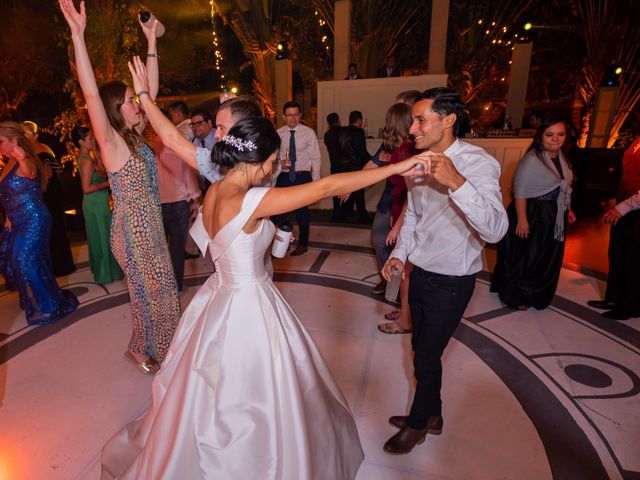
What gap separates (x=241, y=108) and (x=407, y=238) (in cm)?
115

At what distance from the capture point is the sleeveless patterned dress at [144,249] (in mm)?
2664

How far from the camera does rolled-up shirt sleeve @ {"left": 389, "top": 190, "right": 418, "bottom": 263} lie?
88.0 inches

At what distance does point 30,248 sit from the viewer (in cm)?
360

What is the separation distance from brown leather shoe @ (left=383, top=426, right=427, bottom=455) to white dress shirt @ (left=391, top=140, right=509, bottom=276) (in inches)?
37.1

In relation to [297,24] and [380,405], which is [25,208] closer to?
[380,405]

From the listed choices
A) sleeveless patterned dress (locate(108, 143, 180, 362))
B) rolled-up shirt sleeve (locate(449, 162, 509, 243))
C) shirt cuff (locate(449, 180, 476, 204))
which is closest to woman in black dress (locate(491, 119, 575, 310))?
rolled-up shirt sleeve (locate(449, 162, 509, 243))

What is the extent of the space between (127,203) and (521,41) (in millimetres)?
10785

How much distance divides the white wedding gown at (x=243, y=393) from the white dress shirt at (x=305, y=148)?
377 cm

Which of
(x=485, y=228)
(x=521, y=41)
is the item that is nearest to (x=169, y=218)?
(x=485, y=228)

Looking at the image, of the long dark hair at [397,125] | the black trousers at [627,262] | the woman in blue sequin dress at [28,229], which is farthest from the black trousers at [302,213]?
the black trousers at [627,262]

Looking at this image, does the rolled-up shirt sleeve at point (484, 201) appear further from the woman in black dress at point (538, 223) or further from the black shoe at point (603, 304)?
the black shoe at point (603, 304)

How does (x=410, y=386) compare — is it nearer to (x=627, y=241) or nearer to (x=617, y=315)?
(x=617, y=315)

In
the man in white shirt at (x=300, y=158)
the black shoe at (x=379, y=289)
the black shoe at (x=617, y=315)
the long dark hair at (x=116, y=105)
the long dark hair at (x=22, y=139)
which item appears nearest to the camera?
the long dark hair at (x=116, y=105)

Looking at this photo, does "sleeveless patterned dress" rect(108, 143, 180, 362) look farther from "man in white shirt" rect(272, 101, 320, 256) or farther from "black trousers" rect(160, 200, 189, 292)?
"man in white shirt" rect(272, 101, 320, 256)
